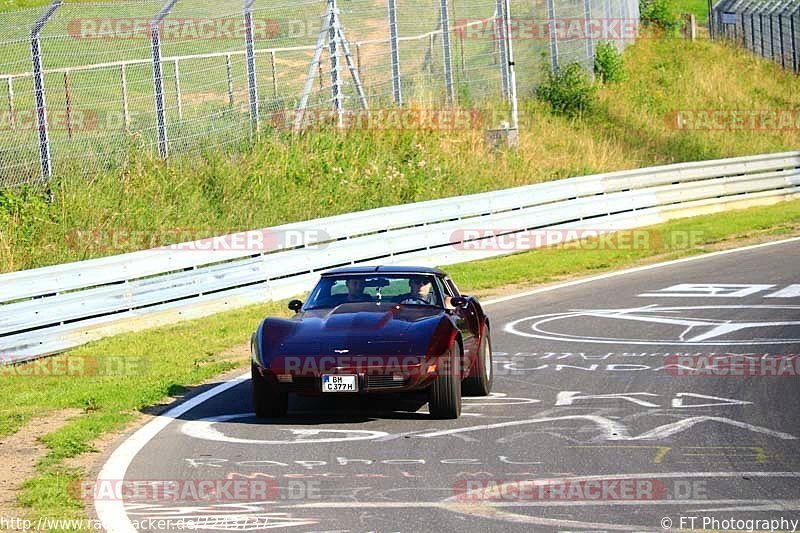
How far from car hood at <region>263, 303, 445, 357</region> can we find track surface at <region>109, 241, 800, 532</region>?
2.03 feet

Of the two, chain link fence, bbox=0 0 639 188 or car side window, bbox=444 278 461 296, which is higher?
chain link fence, bbox=0 0 639 188

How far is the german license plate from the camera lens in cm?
1036

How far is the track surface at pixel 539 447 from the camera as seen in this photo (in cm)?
761

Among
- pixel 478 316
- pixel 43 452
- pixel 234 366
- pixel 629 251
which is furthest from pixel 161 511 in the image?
pixel 629 251

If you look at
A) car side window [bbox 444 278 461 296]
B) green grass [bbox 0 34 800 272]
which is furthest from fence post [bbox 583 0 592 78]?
car side window [bbox 444 278 461 296]

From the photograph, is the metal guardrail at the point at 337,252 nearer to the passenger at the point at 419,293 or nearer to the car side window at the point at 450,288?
the passenger at the point at 419,293

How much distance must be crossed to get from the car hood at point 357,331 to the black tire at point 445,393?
0.82ft

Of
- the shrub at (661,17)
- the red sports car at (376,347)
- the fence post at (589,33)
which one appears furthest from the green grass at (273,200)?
the shrub at (661,17)

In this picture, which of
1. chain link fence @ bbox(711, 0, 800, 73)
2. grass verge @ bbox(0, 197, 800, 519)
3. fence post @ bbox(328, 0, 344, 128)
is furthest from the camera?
chain link fence @ bbox(711, 0, 800, 73)

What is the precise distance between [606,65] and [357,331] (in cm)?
3140

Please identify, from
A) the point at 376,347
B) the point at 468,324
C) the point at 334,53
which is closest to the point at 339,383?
→ the point at 376,347

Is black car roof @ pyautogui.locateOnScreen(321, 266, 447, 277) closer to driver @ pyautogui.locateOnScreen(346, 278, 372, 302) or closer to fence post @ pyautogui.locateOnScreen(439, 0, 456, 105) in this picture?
driver @ pyautogui.locateOnScreen(346, 278, 372, 302)

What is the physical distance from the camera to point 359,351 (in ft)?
34.4

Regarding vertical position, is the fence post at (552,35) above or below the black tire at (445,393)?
above
